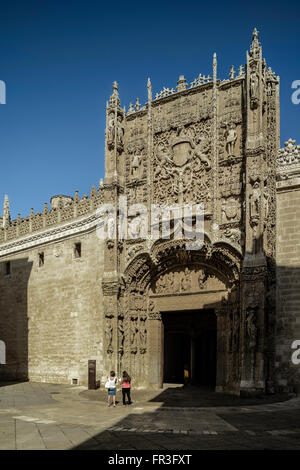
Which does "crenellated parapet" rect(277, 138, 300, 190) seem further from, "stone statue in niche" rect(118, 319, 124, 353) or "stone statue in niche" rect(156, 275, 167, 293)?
"stone statue in niche" rect(118, 319, 124, 353)

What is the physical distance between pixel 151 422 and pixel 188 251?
29.1 ft

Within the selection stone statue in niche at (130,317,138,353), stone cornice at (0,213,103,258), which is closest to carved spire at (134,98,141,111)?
stone cornice at (0,213,103,258)

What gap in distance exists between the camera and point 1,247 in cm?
3033

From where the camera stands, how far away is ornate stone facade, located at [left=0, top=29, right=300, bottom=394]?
18.3m

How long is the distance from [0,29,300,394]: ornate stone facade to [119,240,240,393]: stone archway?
1.9 inches

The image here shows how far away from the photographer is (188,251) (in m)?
20.7

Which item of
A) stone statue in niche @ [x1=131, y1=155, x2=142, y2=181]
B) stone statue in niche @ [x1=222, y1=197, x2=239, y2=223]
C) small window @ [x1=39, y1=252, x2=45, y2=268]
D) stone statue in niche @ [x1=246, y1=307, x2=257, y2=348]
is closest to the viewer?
stone statue in niche @ [x1=246, y1=307, x2=257, y2=348]

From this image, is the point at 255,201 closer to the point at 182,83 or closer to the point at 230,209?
the point at 230,209

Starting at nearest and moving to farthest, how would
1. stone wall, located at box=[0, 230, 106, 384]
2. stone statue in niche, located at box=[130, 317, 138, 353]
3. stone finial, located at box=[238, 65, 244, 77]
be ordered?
stone finial, located at box=[238, 65, 244, 77] < stone statue in niche, located at box=[130, 317, 138, 353] < stone wall, located at box=[0, 230, 106, 384]

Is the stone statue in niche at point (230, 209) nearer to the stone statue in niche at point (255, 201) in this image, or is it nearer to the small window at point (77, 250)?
the stone statue in niche at point (255, 201)

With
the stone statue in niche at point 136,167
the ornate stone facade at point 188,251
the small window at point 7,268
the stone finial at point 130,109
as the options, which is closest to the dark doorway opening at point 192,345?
the ornate stone facade at point 188,251

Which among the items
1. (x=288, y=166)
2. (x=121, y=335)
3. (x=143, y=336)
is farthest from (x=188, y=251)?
(x=288, y=166)

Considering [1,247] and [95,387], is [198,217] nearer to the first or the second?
[95,387]

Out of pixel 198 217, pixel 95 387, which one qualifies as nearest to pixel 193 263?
pixel 198 217
